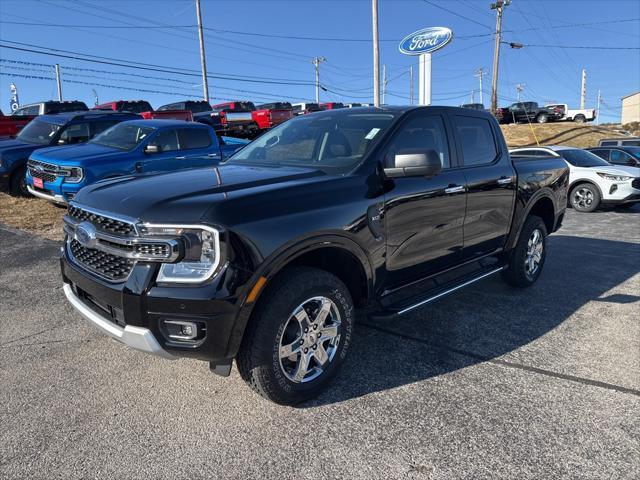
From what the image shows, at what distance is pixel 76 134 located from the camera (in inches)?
414

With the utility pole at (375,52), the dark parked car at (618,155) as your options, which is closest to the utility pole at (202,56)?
the utility pole at (375,52)

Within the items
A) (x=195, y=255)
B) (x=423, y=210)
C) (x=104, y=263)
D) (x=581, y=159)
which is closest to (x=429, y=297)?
(x=423, y=210)

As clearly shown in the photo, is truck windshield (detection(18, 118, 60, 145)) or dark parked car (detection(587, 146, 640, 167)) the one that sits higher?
truck windshield (detection(18, 118, 60, 145))

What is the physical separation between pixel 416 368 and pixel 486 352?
0.69 m

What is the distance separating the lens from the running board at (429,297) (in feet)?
11.3

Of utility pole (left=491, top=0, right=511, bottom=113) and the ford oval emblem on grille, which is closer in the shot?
the ford oval emblem on grille

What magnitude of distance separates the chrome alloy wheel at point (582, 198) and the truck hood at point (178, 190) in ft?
37.0

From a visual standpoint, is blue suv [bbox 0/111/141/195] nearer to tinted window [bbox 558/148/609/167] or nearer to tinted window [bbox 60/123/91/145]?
tinted window [bbox 60/123/91/145]

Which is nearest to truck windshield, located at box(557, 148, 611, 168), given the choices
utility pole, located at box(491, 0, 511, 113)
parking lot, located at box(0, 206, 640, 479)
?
parking lot, located at box(0, 206, 640, 479)

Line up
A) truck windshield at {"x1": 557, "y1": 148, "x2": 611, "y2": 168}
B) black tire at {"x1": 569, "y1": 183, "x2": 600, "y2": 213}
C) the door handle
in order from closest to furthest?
the door handle → black tire at {"x1": 569, "y1": 183, "x2": 600, "y2": 213} → truck windshield at {"x1": 557, "y1": 148, "x2": 611, "y2": 168}

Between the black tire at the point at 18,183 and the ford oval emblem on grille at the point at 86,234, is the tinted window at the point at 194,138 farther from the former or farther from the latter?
the ford oval emblem on grille at the point at 86,234

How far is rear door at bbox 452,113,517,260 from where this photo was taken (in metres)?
4.37

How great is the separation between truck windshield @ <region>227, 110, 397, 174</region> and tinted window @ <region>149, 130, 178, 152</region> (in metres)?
4.96

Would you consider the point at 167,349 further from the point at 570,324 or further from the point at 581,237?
the point at 581,237
